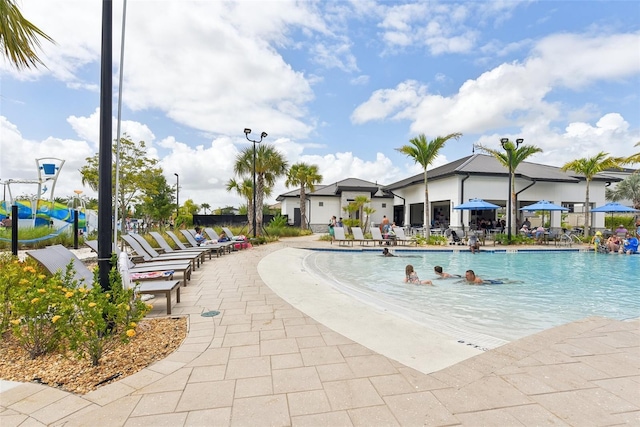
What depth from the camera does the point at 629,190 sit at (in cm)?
2844

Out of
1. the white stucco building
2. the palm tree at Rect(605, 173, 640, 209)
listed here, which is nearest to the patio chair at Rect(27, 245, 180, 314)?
the white stucco building

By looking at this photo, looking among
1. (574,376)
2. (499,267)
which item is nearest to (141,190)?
(499,267)

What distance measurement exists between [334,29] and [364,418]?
10.5 metres

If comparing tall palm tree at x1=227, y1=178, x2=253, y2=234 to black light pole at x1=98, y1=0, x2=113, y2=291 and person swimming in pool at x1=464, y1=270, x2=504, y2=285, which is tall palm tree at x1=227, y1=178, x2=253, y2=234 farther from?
black light pole at x1=98, y1=0, x2=113, y2=291

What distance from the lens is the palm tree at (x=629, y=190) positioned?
2794 cm

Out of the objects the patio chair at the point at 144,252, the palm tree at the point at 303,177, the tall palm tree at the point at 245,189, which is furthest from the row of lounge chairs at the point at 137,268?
the tall palm tree at the point at 245,189

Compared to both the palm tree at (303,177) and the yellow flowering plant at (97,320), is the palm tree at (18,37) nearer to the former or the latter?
the yellow flowering plant at (97,320)

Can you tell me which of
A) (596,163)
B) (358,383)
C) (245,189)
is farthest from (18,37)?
(596,163)

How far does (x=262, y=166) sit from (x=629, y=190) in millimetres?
32987

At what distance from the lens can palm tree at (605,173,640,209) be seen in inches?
1100

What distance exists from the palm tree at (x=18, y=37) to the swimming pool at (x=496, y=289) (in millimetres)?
6038

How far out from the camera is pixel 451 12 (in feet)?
30.9

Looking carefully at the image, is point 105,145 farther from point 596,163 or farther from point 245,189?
point 596,163

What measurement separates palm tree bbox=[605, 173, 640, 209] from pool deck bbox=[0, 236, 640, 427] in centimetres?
3439
